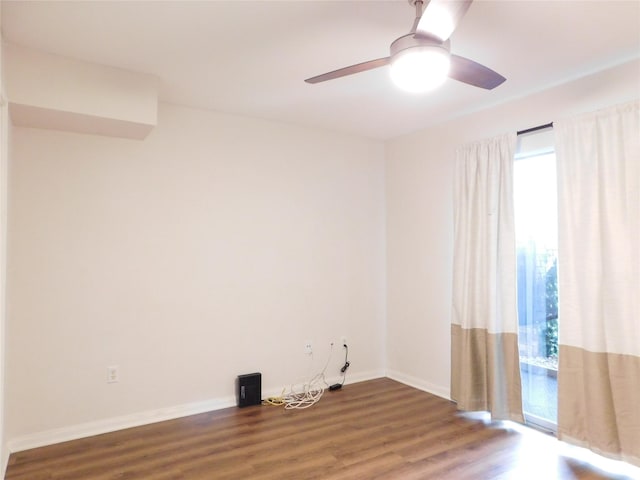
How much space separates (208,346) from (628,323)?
3.02 metres

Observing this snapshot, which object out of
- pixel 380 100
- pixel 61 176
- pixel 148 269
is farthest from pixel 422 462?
pixel 61 176

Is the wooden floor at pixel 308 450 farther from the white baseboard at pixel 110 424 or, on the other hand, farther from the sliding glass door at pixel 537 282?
the sliding glass door at pixel 537 282

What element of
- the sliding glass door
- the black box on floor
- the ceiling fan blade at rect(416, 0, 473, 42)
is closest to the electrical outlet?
the black box on floor

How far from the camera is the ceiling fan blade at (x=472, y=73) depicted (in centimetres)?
195

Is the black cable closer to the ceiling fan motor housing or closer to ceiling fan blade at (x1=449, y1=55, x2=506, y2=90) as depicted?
ceiling fan blade at (x1=449, y1=55, x2=506, y2=90)

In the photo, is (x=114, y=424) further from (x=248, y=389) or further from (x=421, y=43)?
(x=421, y=43)

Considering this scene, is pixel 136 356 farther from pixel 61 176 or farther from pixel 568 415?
pixel 568 415

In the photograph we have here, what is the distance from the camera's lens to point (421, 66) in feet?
6.06

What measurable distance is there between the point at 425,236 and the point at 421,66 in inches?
95.7

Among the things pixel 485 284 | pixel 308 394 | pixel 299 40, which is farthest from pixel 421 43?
pixel 308 394

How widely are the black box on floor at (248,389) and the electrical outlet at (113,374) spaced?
3.12 feet

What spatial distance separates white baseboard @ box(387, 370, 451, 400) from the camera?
382cm

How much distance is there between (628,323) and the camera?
251 centimetres

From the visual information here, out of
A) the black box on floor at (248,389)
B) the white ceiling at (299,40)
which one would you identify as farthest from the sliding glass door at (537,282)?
the black box on floor at (248,389)
